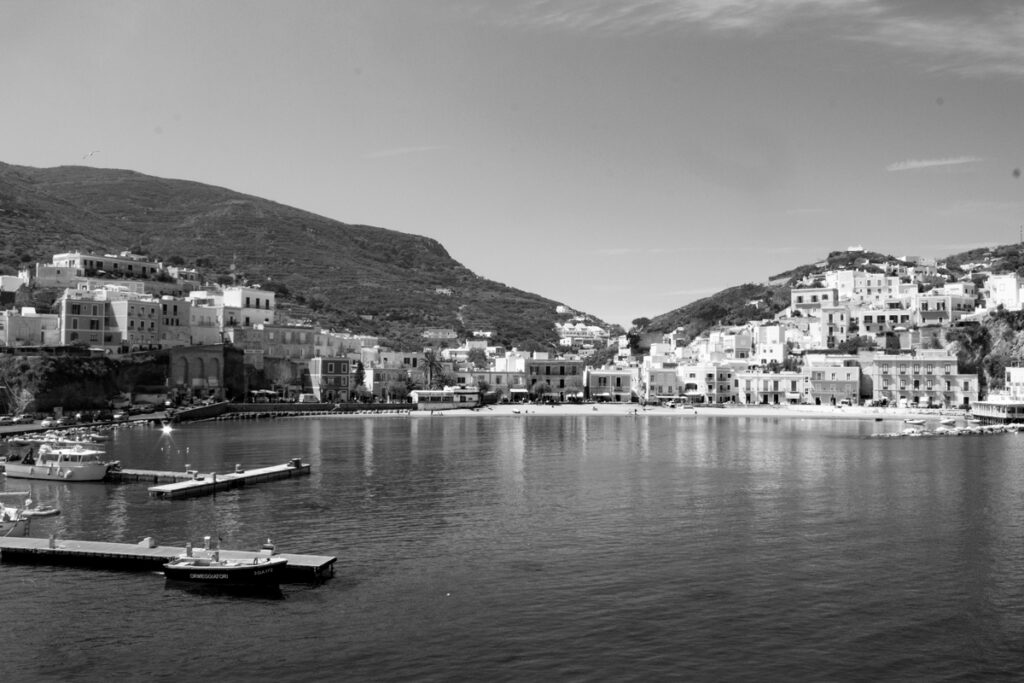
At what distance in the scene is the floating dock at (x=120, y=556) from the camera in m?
24.9

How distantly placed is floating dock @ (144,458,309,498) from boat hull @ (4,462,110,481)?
5.14 feet

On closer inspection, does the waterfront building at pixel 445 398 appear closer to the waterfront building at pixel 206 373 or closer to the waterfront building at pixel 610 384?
the waterfront building at pixel 610 384

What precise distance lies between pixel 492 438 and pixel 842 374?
171 ft

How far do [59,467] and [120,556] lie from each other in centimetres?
2124

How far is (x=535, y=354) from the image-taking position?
12588 centimetres

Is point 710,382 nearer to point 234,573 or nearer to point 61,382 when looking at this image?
point 61,382

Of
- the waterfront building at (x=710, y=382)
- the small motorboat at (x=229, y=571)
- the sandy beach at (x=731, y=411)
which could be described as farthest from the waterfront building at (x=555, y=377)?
the small motorboat at (x=229, y=571)

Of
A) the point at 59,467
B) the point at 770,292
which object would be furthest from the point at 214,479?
the point at 770,292

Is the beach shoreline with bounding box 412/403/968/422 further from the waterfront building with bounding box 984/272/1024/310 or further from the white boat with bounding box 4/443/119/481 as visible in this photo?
the white boat with bounding box 4/443/119/481

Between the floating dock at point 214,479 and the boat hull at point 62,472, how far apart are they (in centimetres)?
157

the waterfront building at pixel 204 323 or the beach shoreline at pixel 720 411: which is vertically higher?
the waterfront building at pixel 204 323

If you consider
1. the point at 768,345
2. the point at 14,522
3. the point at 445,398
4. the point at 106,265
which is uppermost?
the point at 106,265

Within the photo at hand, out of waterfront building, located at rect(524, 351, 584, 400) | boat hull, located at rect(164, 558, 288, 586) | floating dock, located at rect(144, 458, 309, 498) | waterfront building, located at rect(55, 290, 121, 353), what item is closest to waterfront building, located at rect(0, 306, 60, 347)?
waterfront building, located at rect(55, 290, 121, 353)

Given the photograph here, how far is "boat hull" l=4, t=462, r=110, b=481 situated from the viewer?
44.6 metres
